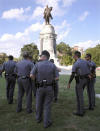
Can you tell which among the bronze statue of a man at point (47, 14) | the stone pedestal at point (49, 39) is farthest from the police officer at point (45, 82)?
the bronze statue of a man at point (47, 14)

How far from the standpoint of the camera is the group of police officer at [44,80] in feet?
13.6

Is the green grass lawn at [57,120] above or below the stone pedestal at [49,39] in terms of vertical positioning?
below

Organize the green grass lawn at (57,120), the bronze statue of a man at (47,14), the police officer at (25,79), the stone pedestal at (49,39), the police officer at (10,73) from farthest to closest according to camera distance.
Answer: the bronze statue of a man at (47,14) < the stone pedestal at (49,39) < the police officer at (10,73) < the police officer at (25,79) < the green grass lawn at (57,120)

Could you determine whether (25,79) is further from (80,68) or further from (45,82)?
(80,68)

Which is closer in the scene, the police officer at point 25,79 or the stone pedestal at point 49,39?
the police officer at point 25,79

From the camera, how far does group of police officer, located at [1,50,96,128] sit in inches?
163

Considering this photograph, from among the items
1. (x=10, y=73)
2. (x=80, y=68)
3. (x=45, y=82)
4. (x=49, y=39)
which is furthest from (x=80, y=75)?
(x=49, y=39)

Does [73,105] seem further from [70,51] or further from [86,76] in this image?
[70,51]

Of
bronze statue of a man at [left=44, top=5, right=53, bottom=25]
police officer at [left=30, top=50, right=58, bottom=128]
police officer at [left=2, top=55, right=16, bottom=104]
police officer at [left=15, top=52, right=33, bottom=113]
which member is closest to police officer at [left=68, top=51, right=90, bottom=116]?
police officer at [left=30, top=50, right=58, bottom=128]

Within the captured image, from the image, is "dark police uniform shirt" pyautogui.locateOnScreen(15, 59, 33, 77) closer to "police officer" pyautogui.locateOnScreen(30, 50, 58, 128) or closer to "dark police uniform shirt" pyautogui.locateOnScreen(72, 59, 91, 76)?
"police officer" pyautogui.locateOnScreen(30, 50, 58, 128)

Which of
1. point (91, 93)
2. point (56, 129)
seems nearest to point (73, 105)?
point (91, 93)

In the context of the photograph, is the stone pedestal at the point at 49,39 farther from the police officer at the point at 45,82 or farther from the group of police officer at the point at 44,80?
the police officer at the point at 45,82

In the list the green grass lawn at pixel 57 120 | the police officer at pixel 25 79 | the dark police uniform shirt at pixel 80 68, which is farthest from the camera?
the police officer at pixel 25 79

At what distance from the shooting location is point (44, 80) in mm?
4125
